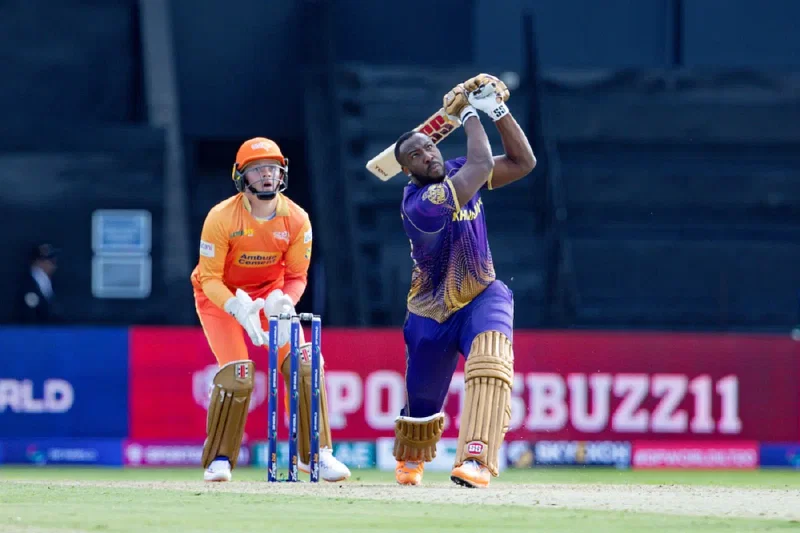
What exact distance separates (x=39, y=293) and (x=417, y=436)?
26.6 feet

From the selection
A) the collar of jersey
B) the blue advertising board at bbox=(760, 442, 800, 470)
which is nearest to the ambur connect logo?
the collar of jersey

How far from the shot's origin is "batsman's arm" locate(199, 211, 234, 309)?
9820mm

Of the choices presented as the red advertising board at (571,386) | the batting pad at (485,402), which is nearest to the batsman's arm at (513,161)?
the batting pad at (485,402)

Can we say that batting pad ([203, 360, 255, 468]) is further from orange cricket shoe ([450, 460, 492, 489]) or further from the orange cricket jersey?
orange cricket shoe ([450, 460, 492, 489])

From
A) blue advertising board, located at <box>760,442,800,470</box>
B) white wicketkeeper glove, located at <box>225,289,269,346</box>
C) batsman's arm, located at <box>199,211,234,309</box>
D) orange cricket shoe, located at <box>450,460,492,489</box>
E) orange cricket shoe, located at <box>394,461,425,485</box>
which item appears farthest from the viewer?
blue advertising board, located at <box>760,442,800,470</box>

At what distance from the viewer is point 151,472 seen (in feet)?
43.7

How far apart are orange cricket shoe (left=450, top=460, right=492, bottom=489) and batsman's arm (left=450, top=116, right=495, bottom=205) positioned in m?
1.39

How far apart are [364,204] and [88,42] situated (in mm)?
3824

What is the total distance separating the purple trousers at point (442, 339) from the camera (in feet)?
29.9

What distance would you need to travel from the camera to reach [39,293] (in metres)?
16.7

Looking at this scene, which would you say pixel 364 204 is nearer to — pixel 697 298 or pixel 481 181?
pixel 697 298

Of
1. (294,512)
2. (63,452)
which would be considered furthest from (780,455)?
(294,512)

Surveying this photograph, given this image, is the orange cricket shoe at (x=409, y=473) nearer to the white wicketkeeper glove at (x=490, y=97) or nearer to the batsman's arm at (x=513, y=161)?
the batsman's arm at (x=513, y=161)

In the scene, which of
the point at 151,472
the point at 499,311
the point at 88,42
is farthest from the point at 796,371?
the point at 88,42
